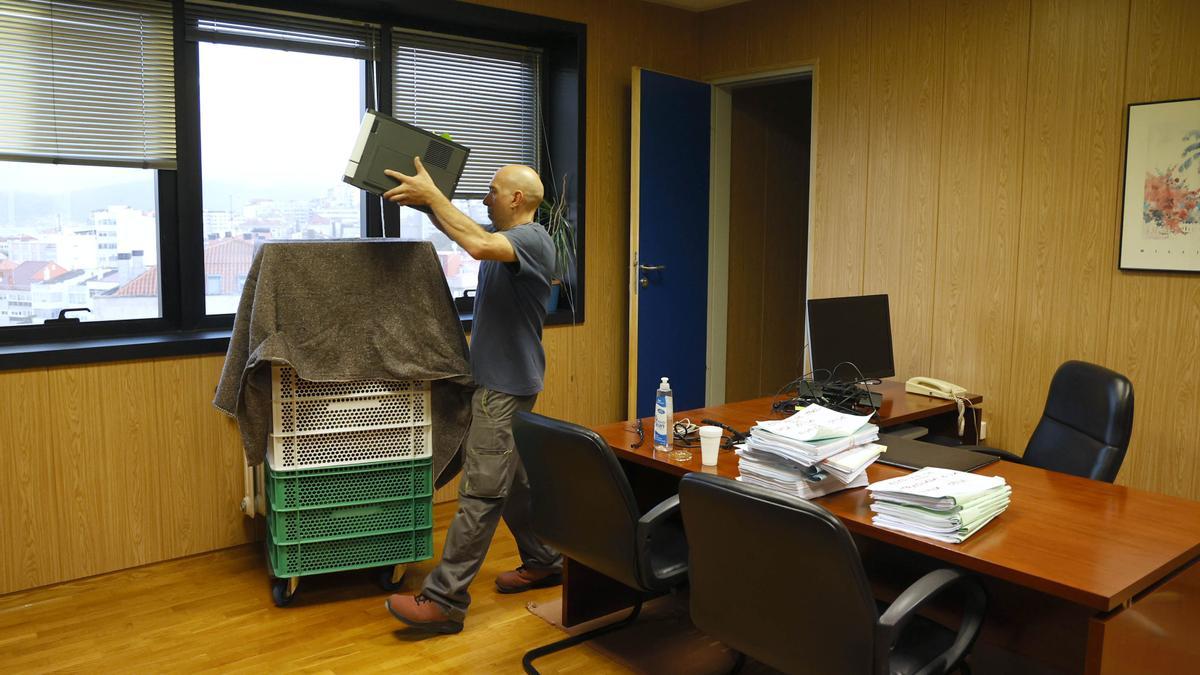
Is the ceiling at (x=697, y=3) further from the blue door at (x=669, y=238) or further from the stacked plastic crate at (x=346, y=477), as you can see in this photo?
the stacked plastic crate at (x=346, y=477)

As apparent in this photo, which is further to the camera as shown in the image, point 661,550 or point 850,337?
point 850,337

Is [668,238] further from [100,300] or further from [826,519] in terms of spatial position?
[826,519]

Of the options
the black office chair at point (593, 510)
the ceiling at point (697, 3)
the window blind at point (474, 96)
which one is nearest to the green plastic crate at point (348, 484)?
the black office chair at point (593, 510)

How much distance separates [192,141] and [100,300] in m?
0.73

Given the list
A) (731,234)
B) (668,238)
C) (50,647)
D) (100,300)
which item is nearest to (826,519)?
(50,647)

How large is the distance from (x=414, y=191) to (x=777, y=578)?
5.73 ft

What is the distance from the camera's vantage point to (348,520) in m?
3.36

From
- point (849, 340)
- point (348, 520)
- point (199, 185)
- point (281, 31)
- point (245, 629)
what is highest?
point (281, 31)

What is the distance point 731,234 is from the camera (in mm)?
5590

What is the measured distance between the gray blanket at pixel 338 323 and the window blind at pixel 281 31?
1.29m

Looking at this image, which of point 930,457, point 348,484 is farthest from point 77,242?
point 930,457

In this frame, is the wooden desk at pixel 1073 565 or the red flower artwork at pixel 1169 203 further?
the red flower artwork at pixel 1169 203

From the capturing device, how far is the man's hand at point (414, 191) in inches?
119

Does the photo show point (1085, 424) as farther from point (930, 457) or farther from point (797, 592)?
point (797, 592)
